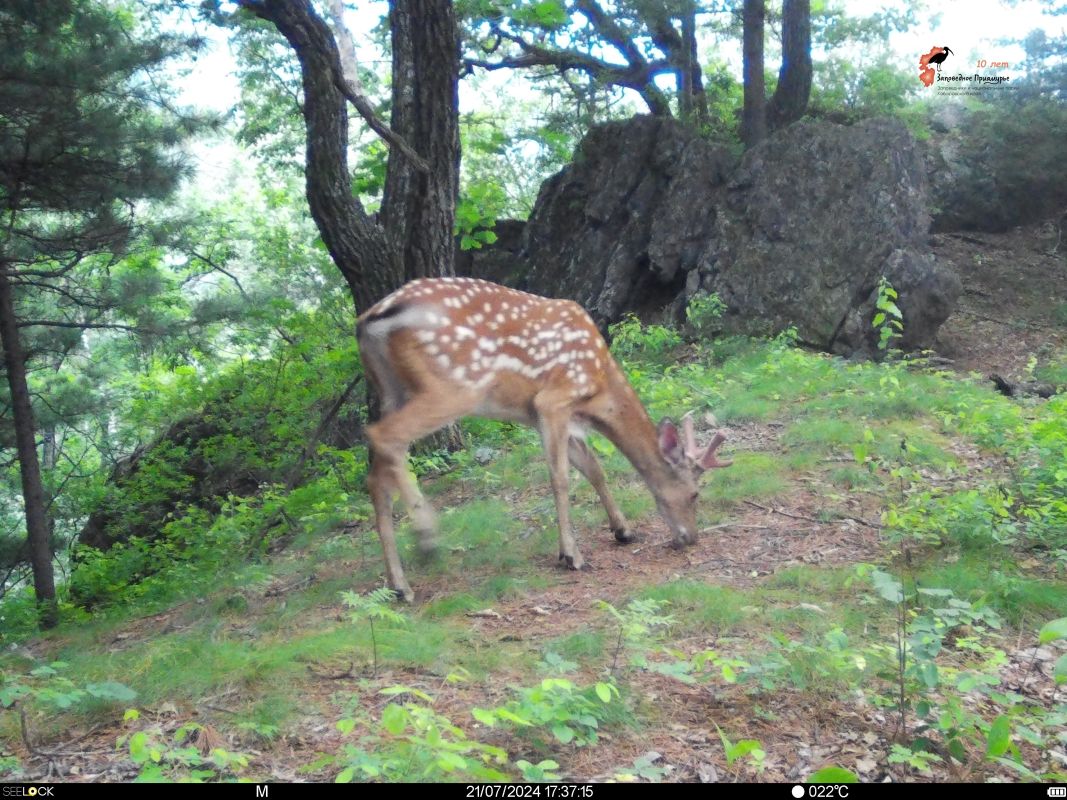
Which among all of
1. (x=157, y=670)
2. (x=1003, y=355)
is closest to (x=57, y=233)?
(x=157, y=670)

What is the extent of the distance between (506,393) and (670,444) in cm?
132

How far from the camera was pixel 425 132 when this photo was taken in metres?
9.04

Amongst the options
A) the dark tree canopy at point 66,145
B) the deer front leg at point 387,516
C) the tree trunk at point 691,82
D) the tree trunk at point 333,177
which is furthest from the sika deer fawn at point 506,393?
the tree trunk at point 691,82

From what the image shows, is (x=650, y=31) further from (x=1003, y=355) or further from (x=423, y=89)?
(x=423, y=89)

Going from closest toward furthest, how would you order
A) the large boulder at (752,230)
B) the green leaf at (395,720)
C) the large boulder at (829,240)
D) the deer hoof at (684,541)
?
the green leaf at (395,720)
the deer hoof at (684,541)
the large boulder at (829,240)
the large boulder at (752,230)

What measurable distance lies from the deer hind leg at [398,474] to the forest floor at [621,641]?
0.34m

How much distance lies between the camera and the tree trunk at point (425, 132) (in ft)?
28.6

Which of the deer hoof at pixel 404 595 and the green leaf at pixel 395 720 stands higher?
the green leaf at pixel 395 720

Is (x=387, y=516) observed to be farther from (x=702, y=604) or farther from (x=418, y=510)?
(x=702, y=604)

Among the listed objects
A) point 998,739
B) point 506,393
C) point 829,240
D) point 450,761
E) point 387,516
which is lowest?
point 998,739

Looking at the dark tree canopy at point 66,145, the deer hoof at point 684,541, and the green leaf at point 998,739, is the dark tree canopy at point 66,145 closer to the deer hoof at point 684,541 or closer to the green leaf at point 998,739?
the deer hoof at point 684,541

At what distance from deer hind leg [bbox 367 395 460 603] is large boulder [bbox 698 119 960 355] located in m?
8.45

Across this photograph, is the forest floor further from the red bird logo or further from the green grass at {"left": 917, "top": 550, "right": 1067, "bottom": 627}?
the red bird logo

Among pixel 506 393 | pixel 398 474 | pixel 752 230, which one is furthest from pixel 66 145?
pixel 752 230
